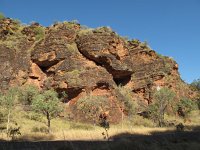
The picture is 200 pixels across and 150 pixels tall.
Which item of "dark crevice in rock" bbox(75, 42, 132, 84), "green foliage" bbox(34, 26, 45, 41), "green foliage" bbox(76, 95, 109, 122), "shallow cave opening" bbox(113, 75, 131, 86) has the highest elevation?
"green foliage" bbox(34, 26, 45, 41)

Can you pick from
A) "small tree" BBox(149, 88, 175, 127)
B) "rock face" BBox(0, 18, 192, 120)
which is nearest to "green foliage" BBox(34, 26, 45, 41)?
"rock face" BBox(0, 18, 192, 120)

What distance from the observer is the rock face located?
201 ft

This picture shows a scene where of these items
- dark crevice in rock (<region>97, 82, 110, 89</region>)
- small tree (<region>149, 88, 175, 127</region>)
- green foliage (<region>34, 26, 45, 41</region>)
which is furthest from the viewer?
green foliage (<region>34, 26, 45, 41</region>)

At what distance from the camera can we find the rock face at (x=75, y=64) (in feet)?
201

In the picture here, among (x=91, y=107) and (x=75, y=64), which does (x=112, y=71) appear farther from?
(x=91, y=107)

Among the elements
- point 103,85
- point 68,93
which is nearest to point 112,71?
point 103,85

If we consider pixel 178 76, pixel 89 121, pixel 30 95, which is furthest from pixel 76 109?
pixel 178 76

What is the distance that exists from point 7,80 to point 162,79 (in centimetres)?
3332

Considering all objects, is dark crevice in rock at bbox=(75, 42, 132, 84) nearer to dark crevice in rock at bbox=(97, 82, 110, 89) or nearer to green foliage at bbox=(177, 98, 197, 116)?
dark crevice in rock at bbox=(97, 82, 110, 89)

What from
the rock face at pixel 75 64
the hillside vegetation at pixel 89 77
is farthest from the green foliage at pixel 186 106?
the rock face at pixel 75 64

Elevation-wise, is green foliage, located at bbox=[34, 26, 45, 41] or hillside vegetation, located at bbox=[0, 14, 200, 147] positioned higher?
green foliage, located at bbox=[34, 26, 45, 41]

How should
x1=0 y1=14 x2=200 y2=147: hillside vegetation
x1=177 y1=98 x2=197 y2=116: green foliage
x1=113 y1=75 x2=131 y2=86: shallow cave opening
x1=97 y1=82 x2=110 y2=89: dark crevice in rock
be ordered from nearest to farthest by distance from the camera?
1. x1=0 y1=14 x2=200 y2=147: hillside vegetation
2. x1=97 y1=82 x2=110 y2=89: dark crevice in rock
3. x1=177 y1=98 x2=197 y2=116: green foliage
4. x1=113 y1=75 x2=131 y2=86: shallow cave opening

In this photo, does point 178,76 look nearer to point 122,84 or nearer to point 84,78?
point 122,84

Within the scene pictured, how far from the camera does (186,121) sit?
226 feet
